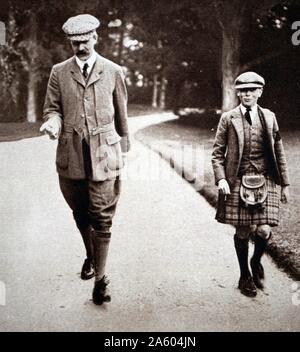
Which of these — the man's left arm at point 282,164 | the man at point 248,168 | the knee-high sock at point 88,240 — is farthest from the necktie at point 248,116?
the knee-high sock at point 88,240

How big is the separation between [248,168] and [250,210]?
0.30m

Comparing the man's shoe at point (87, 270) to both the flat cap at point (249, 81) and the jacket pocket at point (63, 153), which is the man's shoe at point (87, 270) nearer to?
the jacket pocket at point (63, 153)

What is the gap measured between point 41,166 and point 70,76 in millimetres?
1703

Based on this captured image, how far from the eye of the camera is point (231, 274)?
3.39 meters

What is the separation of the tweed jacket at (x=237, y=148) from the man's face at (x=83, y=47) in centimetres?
104

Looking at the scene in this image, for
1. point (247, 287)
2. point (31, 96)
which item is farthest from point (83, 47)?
point (31, 96)

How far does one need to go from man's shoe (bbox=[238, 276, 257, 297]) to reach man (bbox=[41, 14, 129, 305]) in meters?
0.94

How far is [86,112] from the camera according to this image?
3.00 meters

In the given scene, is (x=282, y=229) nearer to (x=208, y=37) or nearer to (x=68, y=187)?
(x=68, y=187)

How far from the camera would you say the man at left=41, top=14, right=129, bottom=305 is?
3004 mm

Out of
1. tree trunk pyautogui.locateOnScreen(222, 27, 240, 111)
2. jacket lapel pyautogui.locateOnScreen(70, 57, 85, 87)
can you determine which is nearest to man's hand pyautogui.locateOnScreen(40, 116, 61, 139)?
jacket lapel pyautogui.locateOnScreen(70, 57, 85, 87)

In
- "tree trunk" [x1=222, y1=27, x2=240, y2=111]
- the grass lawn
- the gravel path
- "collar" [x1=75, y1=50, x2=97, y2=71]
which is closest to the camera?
the gravel path

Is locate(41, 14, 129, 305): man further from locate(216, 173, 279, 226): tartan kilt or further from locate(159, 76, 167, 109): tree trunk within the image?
locate(159, 76, 167, 109): tree trunk
